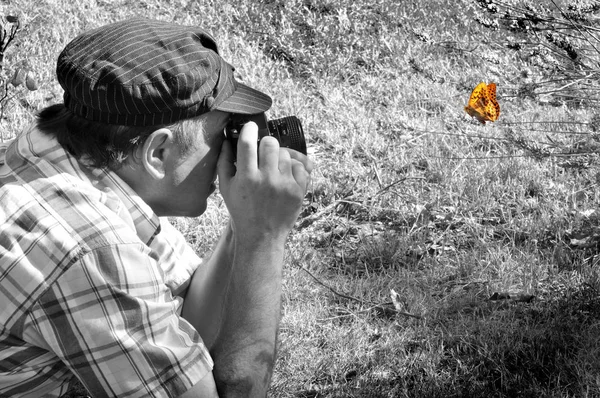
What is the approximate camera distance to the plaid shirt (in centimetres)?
137

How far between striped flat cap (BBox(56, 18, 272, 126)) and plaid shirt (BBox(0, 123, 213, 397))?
0.55 feet

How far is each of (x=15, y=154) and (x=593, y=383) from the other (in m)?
1.72

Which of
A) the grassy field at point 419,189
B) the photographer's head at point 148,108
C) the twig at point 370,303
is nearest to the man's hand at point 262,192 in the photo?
the photographer's head at point 148,108

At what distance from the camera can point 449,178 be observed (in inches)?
134

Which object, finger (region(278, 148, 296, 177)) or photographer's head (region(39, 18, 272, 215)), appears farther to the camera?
finger (region(278, 148, 296, 177))

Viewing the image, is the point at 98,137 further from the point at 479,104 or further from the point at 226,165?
the point at 479,104

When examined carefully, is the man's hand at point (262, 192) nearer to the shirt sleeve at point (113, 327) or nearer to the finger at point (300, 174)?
the finger at point (300, 174)

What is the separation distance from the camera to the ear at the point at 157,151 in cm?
160

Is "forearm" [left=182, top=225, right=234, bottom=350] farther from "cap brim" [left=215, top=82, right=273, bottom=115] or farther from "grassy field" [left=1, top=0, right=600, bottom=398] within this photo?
"grassy field" [left=1, top=0, right=600, bottom=398]

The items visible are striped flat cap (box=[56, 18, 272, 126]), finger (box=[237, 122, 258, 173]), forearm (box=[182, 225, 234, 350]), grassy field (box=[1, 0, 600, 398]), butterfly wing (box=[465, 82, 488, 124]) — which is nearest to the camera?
striped flat cap (box=[56, 18, 272, 126])

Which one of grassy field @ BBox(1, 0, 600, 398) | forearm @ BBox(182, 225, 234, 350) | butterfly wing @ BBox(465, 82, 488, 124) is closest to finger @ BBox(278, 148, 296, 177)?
forearm @ BBox(182, 225, 234, 350)

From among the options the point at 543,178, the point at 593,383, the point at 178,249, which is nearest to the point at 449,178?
the point at 543,178

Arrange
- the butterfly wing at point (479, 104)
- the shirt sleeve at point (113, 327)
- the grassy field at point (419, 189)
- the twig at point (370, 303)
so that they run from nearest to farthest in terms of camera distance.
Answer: the shirt sleeve at point (113, 327)
the grassy field at point (419, 189)
the twig at point (370, 303)
the butterfly wing at point (479, 104)

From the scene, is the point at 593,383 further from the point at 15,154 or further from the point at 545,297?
the point at 15,154
